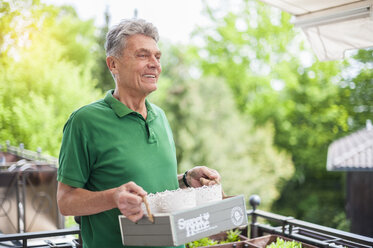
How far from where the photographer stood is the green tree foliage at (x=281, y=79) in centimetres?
1761

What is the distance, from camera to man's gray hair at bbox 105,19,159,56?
113 cm

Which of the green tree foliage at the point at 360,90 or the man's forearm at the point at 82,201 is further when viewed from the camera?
the green tree foliage at the point at 360,90

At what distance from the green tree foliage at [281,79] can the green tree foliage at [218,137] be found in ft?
5.91

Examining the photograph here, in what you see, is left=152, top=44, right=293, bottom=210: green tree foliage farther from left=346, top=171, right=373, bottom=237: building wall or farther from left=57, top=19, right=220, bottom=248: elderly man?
left=57, top=19, right=220, bottom=248: elderly man

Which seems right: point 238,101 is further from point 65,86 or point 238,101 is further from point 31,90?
Result: point 31,90

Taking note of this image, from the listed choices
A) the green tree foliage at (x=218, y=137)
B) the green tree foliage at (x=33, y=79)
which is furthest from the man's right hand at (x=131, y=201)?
the green tree foliage at (x=218, y=137)

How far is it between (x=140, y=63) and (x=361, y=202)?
10.4 meters

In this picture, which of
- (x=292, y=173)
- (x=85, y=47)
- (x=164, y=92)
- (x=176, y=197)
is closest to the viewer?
(x=176, y=197)

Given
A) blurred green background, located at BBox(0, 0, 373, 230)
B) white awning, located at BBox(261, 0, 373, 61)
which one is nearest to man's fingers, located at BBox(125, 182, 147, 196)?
white awning, located at BBox(261, 0, 373, 61)

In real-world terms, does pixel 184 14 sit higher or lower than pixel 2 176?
higher

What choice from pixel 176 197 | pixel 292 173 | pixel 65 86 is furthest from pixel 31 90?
pixel 292 173

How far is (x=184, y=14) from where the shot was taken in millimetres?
21125

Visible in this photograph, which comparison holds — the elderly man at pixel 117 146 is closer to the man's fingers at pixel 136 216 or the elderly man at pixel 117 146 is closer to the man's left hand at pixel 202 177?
the man's left hand at pixel 202 177

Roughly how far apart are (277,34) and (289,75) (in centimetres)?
206
